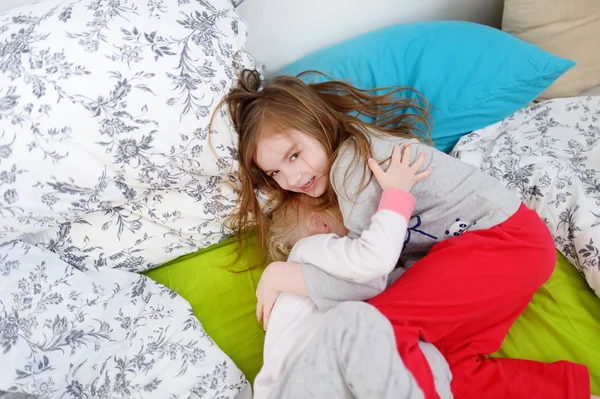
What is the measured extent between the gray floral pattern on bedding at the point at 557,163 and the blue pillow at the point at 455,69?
6 cm

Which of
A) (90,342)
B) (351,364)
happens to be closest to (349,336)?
(351,364)

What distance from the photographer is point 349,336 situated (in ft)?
2.64

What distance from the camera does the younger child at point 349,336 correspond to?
0.77 meters

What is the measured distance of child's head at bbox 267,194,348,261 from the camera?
1.14m

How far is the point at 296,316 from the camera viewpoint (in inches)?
37.9

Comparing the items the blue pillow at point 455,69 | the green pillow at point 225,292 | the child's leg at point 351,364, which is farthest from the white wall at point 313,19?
the child's leg at point 351,364

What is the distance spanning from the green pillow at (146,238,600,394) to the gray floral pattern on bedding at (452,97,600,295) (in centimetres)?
5

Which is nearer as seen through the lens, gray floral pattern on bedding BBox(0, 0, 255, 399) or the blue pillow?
gray floral pattern on bedding BBox(0, 0, 255, 399)

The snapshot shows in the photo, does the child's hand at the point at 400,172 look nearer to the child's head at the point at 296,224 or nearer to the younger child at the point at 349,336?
the younger child at the point at 349,336

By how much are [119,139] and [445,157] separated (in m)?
0.66

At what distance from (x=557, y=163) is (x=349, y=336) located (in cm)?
67

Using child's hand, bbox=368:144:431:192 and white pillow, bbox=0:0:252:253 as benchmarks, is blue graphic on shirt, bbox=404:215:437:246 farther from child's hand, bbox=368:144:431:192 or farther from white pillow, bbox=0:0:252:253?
white pillow, bbox=0:0:252:253

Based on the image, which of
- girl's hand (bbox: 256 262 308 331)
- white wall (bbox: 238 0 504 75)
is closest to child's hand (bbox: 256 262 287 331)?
girl's hand (bbox: 256 262 308 331)

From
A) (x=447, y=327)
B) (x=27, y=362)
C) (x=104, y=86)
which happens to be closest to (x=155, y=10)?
(x=104, y=86)
